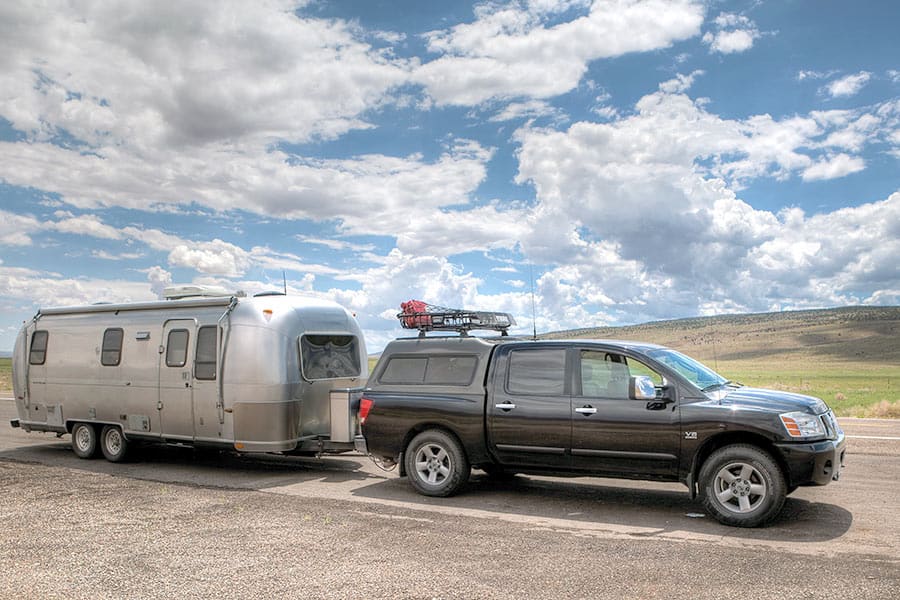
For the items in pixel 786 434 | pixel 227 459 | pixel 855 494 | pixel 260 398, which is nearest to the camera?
pixel 786 434

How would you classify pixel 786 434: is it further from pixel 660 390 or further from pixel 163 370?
pixel 163 370

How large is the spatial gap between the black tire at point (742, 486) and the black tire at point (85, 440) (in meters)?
10.1

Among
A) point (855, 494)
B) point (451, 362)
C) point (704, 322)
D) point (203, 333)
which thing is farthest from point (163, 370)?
point (704, 322)

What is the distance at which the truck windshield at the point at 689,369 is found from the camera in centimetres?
857

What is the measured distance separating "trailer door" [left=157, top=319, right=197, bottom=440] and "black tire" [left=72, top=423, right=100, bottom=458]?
1.99 m

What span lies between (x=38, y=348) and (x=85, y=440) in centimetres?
215

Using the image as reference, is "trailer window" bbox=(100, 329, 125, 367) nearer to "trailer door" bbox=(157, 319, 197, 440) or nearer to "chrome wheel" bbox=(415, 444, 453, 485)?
"trailer door" bbox=(157, 319, 197, 440)

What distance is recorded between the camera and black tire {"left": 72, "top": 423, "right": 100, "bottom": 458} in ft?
44.1

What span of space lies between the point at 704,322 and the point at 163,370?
145 m

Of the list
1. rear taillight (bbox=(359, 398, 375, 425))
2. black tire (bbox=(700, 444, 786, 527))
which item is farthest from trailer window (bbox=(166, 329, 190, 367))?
black tire (bbox=(700, 444, 786, 527))

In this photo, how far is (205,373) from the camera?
11.7 metres

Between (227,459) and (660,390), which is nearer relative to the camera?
(660,390)

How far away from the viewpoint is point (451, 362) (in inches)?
385

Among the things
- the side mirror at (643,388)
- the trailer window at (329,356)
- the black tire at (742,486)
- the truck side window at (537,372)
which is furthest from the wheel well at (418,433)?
the black tire at (742,486)
